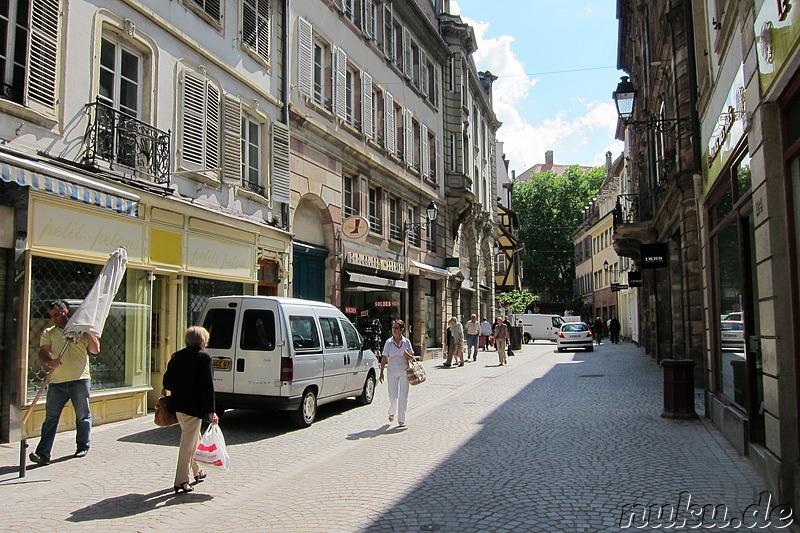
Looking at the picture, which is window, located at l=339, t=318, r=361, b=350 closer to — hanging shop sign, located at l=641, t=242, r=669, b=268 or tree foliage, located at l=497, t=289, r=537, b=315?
hanging shop sign, located at l=641, t=242, r=669, b=268

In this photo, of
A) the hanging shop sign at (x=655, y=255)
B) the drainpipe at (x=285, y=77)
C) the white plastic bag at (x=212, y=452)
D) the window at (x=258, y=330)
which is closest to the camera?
the white plastic bag at (x=212, y=452)

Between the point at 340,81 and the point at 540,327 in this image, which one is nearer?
the point at 340,81

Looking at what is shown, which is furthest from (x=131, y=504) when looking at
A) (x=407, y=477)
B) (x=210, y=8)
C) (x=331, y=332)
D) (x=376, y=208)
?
(x=376, y=208)

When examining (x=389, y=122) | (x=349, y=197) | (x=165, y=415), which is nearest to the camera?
(x=165, y=415)

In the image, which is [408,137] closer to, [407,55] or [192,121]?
[407,55]

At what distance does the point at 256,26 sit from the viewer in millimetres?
15430

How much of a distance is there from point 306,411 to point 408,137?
647 inches

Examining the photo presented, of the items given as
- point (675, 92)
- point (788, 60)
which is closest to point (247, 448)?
point (788, 60)

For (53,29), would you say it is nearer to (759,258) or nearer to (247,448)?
(247,448)

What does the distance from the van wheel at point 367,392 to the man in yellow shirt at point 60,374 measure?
5943 millimetres

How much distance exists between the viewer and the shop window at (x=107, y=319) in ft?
30.4

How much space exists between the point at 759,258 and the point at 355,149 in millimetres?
14741

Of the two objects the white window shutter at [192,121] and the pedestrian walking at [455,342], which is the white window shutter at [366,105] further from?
the white window shutter at [192,121]

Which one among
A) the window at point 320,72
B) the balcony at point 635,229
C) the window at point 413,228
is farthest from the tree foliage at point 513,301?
the window at point 320,72
